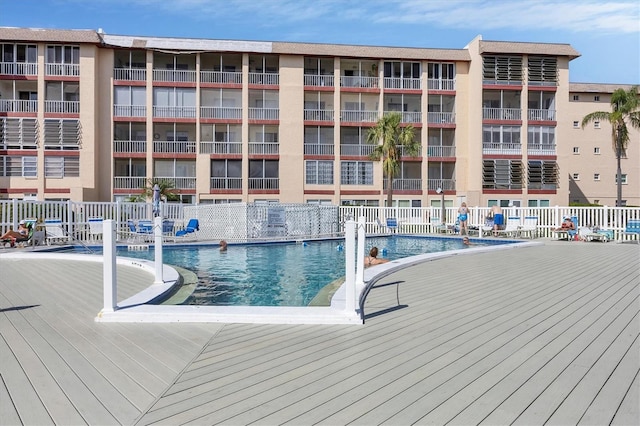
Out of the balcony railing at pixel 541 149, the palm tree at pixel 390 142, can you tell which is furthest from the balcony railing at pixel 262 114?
the balcony railing at pixel 541 149

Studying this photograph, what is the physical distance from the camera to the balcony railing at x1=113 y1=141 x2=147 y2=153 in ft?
119

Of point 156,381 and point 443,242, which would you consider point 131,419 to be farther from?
point 443,242

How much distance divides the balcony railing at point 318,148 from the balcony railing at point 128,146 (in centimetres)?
1132

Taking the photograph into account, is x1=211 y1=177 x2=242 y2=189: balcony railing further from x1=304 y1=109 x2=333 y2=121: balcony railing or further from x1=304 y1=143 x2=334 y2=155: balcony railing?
x1=304 y1=109 x2=333 y2=121: balcony railing

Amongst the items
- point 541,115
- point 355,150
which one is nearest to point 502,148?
point 541,115

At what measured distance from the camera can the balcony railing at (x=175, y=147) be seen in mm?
36656

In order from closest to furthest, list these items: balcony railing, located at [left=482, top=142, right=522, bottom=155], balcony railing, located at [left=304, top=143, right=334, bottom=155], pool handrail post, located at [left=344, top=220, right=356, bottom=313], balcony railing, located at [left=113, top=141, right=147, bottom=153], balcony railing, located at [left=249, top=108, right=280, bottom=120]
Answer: pool handrail post, located at [left=344, top=220, right=356, bottom=313] < balcony railing, located at [left=113, top=141, right=147, bottom=153] < balcony railing, located at [left=249, top=108, right=280, bottom=120] < balcony railing, located at [left=304, top=143, right=334, bottom=155] < balcony railing, located at [left=482, top=142, right=522, bottom=155]

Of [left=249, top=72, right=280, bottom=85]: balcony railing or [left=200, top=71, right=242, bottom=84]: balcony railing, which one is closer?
[left=200, top=71, right=242, bottom=84]: balcony railing

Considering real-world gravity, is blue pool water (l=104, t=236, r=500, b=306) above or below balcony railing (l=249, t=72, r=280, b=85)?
below

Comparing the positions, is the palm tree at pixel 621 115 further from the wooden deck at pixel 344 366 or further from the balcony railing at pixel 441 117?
the wooden deck at pixel 344 366

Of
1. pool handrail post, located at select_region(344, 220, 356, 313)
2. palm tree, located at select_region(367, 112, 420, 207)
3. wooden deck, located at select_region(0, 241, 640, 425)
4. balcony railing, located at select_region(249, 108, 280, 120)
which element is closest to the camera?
wooden deck, located at select_region(0, 241, 640, 425)

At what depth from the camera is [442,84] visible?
129 feet

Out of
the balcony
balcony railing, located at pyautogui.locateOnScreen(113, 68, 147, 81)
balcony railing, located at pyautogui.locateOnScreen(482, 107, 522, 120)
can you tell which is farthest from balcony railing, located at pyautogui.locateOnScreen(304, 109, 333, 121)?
balcony railing, located at pyautogui.locateOnScreen(113, 68, 147, 81)

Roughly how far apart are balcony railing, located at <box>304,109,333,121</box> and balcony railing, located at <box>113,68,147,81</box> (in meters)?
11.6
